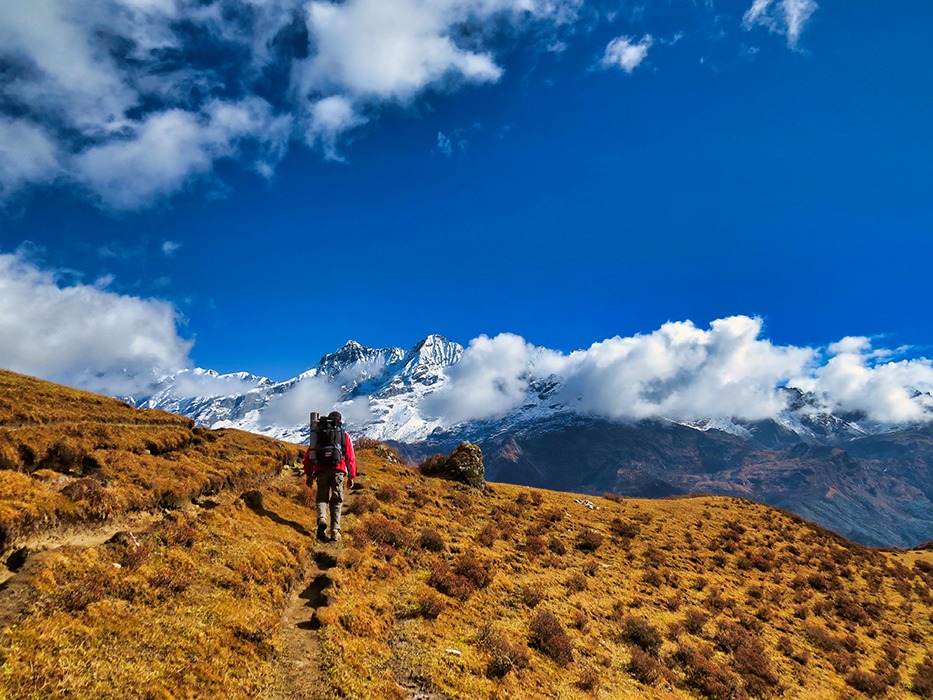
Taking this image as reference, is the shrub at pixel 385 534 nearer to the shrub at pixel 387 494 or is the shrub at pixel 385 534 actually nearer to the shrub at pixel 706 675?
the shrub at pixel 387 494

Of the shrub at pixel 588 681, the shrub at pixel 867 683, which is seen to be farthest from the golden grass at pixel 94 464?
the shrub at pixel 867 683

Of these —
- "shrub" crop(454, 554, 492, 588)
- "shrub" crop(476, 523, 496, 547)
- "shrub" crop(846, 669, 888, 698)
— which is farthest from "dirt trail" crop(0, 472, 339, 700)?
"shrub" crop(846, 669, 888, 698)

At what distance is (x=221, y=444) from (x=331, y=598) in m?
15.2

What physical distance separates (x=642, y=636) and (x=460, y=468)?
18.0m

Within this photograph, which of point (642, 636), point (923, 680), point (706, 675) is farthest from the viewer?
point (923, 680)

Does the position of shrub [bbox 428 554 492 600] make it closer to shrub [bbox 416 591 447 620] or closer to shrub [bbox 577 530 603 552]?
shrub [bbox 416 591 447 620]

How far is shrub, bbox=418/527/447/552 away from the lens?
1819cm

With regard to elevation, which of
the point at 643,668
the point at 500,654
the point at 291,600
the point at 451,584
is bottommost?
the point at 643,668

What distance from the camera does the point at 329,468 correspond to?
1677 centimetres

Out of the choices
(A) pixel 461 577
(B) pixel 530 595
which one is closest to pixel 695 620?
(B) pixel 530 595

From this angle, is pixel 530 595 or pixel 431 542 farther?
pixel 431 542

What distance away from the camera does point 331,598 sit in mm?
11625

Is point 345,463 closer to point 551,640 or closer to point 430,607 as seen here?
point 430,607

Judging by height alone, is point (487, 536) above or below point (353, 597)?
above
